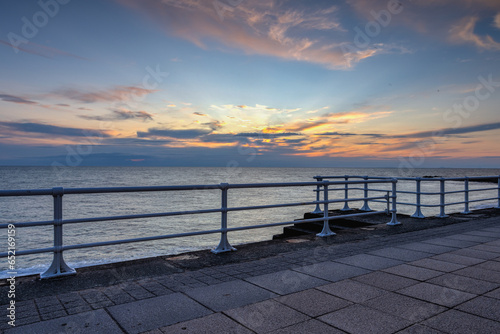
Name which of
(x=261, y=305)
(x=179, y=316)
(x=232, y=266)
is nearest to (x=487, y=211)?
(x=232, y=266)

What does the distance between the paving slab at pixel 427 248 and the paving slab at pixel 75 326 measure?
540cm

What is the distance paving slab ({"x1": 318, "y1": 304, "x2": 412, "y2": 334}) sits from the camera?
318 cm

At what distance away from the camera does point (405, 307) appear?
12.1ft

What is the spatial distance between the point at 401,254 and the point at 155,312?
4.39 metres

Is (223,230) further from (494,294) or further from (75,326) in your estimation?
(494,294)

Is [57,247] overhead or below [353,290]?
overhead

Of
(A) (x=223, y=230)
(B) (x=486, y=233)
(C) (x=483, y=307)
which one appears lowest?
(B) (x=486, y=233)

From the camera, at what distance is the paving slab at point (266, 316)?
3.24 metres

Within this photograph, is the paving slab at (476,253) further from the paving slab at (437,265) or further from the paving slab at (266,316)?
the paving slab at (266,316)

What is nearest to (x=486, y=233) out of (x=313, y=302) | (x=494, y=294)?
(x=494, y=294)

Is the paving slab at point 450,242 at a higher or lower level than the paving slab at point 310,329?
lower

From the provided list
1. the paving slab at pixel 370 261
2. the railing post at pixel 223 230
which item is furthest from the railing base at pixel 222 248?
the paving slab at pixel 370 261

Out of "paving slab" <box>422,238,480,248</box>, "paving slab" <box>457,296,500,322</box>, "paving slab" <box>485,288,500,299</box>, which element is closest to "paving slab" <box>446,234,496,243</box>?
"paving slab" <box>422,238,480,248</box>

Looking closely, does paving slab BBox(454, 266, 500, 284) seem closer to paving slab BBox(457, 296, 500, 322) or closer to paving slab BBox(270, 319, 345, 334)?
paving slab BBox(457, 296, 500, 322)
